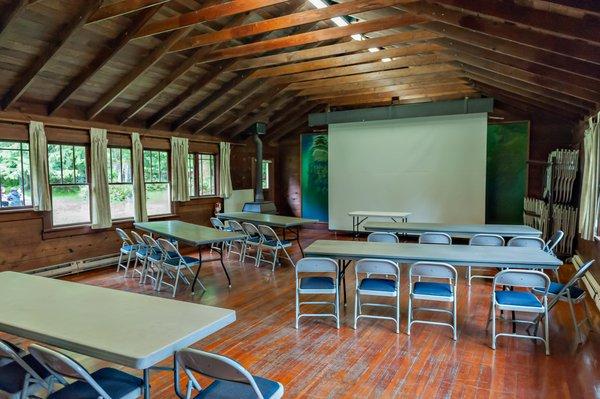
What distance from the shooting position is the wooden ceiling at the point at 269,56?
3.84 metres

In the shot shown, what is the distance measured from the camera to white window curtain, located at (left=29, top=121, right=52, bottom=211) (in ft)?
18.0

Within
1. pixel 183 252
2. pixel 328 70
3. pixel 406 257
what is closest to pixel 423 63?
pixel 328 70

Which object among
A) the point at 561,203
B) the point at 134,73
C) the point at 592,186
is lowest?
the point at 561,203

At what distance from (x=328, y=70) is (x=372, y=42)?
166 centimetres

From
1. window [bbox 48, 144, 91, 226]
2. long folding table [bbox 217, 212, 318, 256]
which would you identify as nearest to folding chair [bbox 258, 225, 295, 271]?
long folding table [bbox 217, 212, 318, 256]

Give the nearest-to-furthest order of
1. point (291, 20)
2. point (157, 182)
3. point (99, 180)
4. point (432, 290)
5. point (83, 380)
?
point (83, 380), point (432, 290), point (291, 20), point (99, 180), point (157, 182)

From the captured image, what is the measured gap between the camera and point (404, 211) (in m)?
9.02

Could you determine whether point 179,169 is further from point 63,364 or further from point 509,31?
point 63,364

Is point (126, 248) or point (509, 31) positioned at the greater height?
point (509, 31)

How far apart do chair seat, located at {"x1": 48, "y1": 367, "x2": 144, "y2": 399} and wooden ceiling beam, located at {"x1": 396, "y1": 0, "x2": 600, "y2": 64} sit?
4.28m

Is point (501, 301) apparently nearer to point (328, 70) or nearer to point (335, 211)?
point (328, 70)

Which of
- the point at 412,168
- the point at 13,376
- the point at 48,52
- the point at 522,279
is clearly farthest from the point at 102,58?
the point at 412,168

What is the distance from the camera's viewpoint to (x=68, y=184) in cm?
610

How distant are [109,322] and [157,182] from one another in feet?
19.9
